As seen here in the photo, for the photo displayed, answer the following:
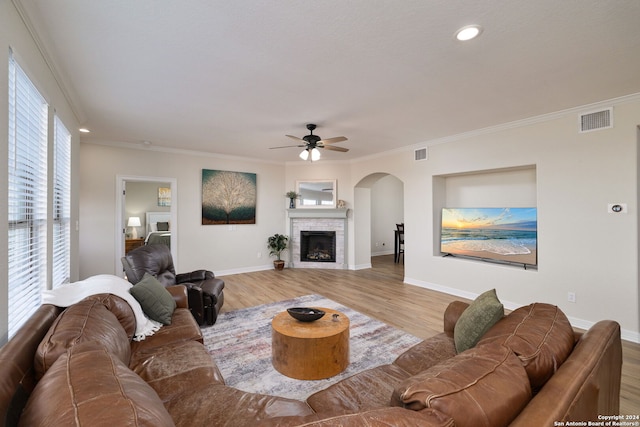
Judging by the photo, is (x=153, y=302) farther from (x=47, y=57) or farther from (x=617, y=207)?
(x=617, y=207)

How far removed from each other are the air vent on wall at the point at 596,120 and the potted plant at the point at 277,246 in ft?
17.9

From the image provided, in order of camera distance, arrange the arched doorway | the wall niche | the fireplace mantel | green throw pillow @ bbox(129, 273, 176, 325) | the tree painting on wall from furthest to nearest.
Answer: the arched doorway → the fireplace mantel → the tree painting on wall → the wall niche → green throw pillow @ bbox(129, 273, 176, 325)

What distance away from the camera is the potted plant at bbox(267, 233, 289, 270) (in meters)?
6.58

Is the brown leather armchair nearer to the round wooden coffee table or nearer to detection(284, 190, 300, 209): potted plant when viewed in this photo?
the round wooden coffee table

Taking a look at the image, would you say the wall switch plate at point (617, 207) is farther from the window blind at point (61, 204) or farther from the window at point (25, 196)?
the window blind at point (61, 204)

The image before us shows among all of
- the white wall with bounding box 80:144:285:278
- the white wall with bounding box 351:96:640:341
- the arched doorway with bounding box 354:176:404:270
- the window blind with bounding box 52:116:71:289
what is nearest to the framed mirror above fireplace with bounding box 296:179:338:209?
the white wall with bounding box 80:144:285:278

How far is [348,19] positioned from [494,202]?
3936 mm

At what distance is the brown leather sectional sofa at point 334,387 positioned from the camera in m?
0.77

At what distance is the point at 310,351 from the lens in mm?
2211

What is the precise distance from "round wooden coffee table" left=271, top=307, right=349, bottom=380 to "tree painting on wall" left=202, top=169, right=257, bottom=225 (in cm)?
418

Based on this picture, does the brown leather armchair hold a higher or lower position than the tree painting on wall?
lower

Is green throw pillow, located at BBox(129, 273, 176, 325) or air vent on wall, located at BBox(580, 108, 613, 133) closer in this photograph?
green throw pillow, located at BBox(129, 273, 176, 325)

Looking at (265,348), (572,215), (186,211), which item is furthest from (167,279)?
(572,215)

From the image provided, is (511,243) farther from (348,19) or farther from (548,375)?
(348,19)
